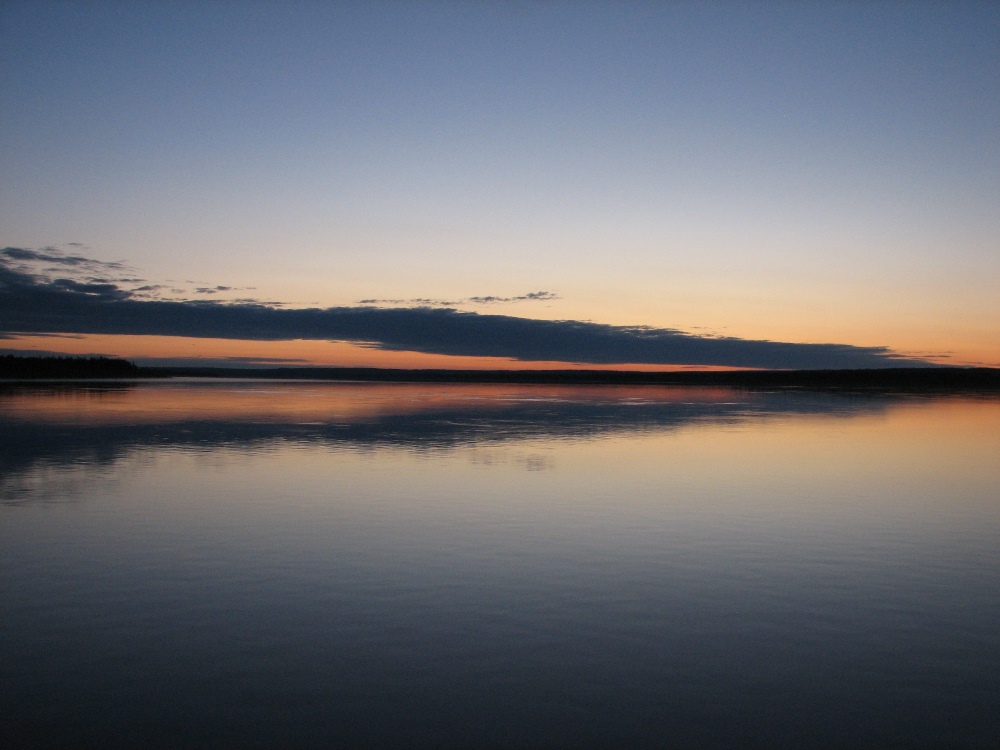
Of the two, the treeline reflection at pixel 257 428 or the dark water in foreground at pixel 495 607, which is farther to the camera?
the treeline reflection at pixel 257 428

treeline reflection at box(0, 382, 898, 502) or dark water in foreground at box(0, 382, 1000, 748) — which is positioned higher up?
dark water in foreground at box(0, 382, 1000, 748)

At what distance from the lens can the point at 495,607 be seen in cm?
861

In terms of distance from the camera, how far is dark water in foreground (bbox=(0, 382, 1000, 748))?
19.7 ft

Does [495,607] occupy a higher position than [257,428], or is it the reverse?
[495,607]

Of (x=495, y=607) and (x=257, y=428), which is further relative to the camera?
(x=257, y=428)

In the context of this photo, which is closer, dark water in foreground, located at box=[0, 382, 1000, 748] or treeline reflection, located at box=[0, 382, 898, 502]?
dark water in foreground, located at box=[0, 382, 1000, 748]

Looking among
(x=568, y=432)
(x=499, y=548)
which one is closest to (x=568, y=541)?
(x=499, y=548)

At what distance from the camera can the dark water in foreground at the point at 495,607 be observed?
19.7ft

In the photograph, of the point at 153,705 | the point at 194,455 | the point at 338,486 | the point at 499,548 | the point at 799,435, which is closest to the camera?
the point at 153,705

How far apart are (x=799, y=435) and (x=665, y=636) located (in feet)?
80.7

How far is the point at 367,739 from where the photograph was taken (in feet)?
18.7

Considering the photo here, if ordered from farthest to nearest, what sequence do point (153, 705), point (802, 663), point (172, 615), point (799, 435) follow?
point (799, 435) < point (172, 615) < point (802, 663) < point (153, 705)

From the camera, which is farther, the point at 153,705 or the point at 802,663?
the point at 802,663

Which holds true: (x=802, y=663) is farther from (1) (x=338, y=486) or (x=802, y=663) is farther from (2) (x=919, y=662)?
(1) (x=338, y=486)
